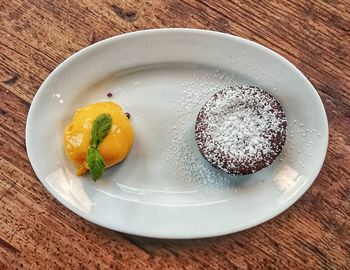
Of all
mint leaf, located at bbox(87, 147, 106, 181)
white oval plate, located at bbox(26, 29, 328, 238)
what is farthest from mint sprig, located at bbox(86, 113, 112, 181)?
white oval plate, located at bbox(26, 29, 328, 238)

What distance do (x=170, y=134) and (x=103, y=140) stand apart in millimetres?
260

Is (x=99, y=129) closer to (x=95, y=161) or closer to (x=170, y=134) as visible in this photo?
(x=95, y=161)

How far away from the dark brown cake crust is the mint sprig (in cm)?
32

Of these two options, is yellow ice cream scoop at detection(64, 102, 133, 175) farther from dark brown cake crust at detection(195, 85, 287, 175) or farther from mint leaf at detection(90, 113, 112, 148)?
dark brown cake crust at detection(195, 85, 287, 175)

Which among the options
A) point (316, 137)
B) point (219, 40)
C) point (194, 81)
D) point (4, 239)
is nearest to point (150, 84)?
point (194, 81)

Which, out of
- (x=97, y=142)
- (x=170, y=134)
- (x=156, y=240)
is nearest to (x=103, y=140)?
(x=97, y=142)

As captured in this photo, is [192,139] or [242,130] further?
[192,139]

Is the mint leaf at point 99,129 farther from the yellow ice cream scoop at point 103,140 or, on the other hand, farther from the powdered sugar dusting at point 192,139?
the powdered sugar dusting at point 192,139

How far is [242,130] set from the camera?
177 centimetres

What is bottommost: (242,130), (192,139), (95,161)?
(95,161)

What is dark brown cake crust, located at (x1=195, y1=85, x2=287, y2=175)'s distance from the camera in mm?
1765

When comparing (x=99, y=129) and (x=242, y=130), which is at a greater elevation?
(x=242, y=130)

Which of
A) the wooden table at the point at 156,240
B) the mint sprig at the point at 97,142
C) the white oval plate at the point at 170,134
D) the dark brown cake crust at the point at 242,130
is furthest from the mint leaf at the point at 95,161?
the dark brown cake crust at the point at 242,130

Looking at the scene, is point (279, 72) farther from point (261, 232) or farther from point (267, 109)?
point (261, 232)
